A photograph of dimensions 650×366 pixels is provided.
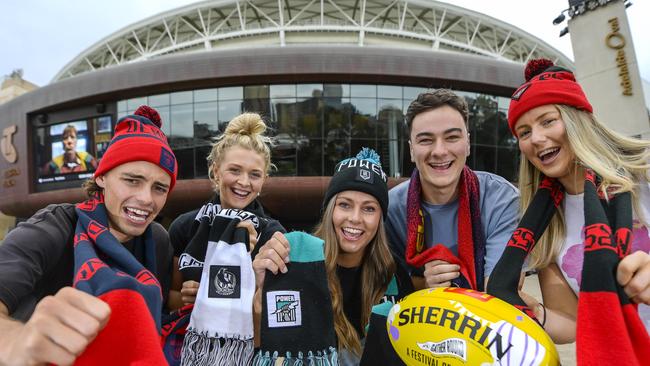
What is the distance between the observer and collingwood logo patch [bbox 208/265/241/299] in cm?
248

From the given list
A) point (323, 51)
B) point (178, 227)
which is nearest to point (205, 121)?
point (323, 51)

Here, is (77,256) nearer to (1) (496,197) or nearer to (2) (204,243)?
(2) (204,243)

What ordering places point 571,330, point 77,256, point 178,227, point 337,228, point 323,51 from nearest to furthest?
point 77,256
point 571,330
point 337,228
point 178,227
point 323,51

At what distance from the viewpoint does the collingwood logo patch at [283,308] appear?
238 cm

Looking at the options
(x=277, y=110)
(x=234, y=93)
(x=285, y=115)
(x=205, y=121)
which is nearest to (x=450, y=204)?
(x=285, y=115)

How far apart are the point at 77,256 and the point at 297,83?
18.3 m

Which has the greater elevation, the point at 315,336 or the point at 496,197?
the point at 496,197

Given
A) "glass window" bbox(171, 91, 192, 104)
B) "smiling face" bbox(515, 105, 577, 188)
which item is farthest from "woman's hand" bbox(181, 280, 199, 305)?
"glass window" bbox(171, 91, 192, 104)

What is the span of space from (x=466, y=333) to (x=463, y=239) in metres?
1.10

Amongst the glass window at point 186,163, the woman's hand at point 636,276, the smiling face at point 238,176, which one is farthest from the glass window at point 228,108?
the woman's hand at point 636,276

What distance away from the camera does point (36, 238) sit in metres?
2.20

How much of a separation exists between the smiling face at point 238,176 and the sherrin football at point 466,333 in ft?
5.33

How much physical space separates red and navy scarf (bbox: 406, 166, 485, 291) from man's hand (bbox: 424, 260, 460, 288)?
0.19 feet

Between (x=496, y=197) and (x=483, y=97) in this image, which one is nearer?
(x=496, y=197)
